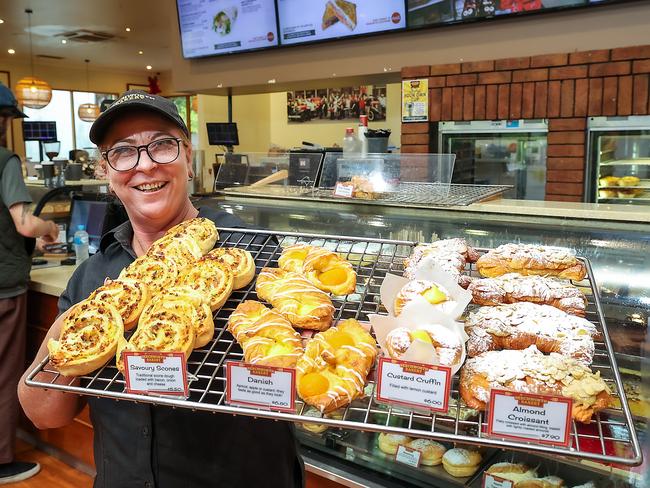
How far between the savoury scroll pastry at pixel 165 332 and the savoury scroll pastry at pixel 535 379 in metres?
0.47

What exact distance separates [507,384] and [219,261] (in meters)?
0.64

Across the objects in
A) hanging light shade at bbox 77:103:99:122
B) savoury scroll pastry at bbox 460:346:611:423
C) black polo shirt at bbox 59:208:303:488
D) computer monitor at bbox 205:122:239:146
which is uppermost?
hanging light shade at bbox 77:103:99:122

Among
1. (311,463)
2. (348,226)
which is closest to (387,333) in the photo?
(311,463)

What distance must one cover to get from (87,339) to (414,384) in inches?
23.4

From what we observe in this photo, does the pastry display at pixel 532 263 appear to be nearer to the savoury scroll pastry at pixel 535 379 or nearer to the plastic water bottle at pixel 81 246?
the savoury scroll pastry at pixel 535 379

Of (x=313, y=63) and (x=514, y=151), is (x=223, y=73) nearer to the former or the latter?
(x=313, y=63)

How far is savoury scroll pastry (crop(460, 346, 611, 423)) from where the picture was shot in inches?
33.2

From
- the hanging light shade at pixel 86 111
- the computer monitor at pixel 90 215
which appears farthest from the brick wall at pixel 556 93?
the hanging light shade at pixel 86 111

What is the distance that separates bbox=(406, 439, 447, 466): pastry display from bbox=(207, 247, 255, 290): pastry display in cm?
101

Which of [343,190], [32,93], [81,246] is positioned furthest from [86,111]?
[343,190]

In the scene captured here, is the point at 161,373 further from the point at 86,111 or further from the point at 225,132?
the point at 86,111

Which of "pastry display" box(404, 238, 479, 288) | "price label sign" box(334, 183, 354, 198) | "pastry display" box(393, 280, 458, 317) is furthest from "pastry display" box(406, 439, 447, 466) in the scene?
"price label sign" box(334, 183, 354, 198)

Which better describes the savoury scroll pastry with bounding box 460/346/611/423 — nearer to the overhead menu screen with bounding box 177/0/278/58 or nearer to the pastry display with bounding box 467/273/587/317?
the pastry display with bounding box 467/273/587/317

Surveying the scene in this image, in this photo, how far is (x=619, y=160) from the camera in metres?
3.85
